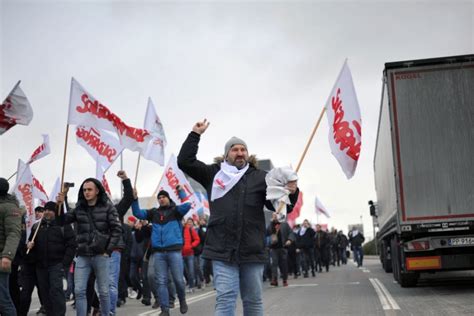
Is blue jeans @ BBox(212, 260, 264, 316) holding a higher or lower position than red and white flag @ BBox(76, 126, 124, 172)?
lower

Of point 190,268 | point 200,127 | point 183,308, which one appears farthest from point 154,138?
point 200,127

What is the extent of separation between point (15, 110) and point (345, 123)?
450cm

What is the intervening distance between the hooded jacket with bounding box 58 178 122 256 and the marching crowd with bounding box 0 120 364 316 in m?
0.01

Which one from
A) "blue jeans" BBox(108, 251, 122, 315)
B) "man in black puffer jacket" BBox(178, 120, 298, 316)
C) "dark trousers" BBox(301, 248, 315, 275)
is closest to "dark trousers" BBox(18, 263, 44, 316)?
"blue jeans" BBox(108, 251, 122, 315)

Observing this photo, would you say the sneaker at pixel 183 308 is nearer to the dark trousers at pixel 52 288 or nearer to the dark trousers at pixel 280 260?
the dark trousers at pixel 52 288


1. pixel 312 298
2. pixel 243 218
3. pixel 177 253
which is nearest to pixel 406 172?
pixel 312 298

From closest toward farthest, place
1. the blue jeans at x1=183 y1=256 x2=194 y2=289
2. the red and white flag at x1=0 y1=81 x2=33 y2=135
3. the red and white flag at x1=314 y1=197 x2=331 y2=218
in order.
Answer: the red and white flag at x1=0 y1=81 x2=33 y2=135, the blue jeans at x1=183 y1=256 x2=194 y2=289, the red and white flag at x1=314 y1=197 x2=331 y2=218

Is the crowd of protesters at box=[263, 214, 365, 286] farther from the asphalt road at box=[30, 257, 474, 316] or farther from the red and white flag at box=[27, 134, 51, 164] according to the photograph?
the red and white flag at box=[27, 134, 51, 164]

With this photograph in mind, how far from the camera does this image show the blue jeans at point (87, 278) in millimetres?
7910

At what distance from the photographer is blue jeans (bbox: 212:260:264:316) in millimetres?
5383

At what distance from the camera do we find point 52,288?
8.49 meters

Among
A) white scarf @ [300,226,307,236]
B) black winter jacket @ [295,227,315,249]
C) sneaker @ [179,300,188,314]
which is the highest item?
white scarf @ [300,226,307,236]

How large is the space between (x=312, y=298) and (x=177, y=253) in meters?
3.45

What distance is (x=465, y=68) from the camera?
1166 centimetres
